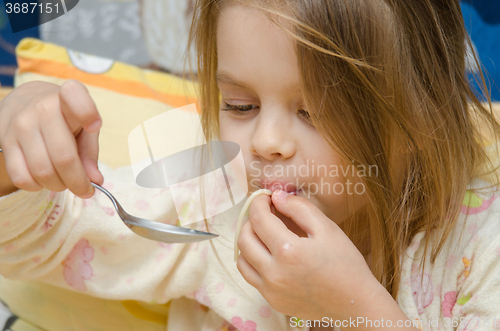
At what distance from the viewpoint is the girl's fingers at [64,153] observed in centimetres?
43

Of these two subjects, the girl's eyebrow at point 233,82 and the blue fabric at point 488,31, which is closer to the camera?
the girl's eyebrow at point 233,82

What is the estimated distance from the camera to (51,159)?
0.44 meters

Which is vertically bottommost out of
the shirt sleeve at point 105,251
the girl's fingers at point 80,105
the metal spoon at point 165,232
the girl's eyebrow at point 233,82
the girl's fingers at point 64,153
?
the shirt sleeve at point 105,251

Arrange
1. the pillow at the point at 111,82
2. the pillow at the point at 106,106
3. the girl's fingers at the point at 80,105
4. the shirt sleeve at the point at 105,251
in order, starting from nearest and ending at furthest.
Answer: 1. the girl's fingers at the point at 80,105
2. the shirt sleeve at the point at 105,251
3. the pillow at the point at 106,106
4. the pillow at the point at 111,82

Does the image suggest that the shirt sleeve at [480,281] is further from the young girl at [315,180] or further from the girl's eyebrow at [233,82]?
the girl's eyebrow at [233,82]

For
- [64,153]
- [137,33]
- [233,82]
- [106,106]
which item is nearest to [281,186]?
[233,82]

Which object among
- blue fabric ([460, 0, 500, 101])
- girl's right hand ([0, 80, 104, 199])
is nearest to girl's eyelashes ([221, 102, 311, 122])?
girl's right hand ([0, 80, 104, 199])

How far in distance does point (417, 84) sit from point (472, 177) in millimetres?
222

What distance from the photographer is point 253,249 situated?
0.54m

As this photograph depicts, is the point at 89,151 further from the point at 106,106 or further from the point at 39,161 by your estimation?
the point at 106,106

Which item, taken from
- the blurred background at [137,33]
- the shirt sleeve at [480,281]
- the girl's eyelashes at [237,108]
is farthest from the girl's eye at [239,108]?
the blurred background at [137,33]

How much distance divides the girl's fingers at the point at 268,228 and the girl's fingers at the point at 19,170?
0.24 metres

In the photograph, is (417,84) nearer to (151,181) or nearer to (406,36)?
(406,36)

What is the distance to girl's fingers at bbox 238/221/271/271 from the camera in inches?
20.8
